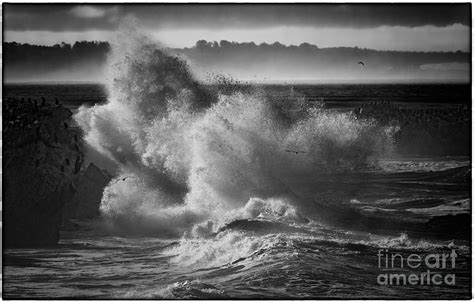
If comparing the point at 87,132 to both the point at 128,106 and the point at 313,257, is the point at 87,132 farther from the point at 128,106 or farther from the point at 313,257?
→ the point at 313,257

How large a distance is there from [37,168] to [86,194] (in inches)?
16.5

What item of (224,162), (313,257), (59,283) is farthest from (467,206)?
(59,283)

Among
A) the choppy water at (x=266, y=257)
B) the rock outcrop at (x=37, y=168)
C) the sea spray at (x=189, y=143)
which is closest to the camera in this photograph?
the choppy water at (x=266, y=257)

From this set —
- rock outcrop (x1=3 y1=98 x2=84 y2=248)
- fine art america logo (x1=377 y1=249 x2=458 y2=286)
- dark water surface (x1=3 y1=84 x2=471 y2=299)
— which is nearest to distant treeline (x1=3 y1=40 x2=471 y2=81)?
dark water surface (x1=3 y1=84 x2=471 y2=299)

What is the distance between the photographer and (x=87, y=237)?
307 inches

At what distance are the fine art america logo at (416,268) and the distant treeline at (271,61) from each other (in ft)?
4.44

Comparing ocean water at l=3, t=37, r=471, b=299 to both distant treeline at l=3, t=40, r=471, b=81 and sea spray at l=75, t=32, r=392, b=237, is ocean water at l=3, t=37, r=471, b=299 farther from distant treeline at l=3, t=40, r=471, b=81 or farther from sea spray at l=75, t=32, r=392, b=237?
distant treeline at l=3, t=40, r=471, b=81

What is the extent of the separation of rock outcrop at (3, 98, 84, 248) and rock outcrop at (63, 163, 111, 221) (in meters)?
0.05

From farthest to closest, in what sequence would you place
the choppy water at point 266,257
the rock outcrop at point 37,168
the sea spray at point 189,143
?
the sea spray at point 189,143, the rock outcrop at point 37,168, the choppy water at point 266,257

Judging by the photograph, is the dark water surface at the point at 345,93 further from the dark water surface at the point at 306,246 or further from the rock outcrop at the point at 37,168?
the rock outcrop at the point at 37,168

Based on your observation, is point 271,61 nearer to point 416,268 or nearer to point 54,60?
point 54,60

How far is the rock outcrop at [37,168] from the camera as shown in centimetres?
765

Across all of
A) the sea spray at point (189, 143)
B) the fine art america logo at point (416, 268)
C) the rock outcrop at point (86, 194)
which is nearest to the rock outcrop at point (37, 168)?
the rock outcrop at point (86, 194)

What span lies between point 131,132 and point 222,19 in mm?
1122
